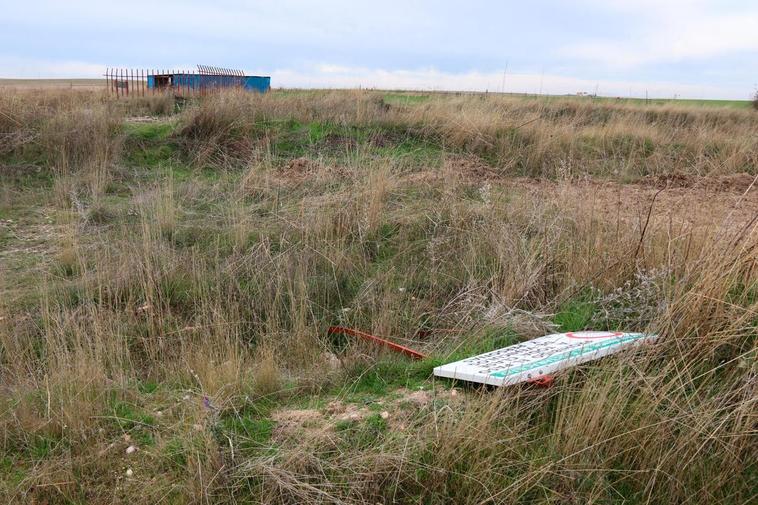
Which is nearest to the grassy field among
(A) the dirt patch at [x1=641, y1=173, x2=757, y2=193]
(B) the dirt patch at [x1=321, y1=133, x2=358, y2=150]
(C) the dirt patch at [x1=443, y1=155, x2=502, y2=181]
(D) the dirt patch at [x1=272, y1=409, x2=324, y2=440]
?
(D) the dirt patch at [x1=272, y1=409, x2=324, y2=440]

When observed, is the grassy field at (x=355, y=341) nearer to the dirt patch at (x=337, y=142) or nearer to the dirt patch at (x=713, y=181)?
the dirt patch at (x=713, y=181)

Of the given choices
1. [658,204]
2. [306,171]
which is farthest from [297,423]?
[306,171]

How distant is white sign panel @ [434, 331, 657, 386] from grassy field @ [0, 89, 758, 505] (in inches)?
2.9

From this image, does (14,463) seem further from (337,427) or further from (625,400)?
(625,400)

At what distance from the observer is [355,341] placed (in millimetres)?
3678

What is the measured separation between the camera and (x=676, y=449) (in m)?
2.44

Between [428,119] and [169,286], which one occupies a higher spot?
[428,119]

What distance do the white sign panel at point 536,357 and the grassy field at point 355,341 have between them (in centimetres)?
7

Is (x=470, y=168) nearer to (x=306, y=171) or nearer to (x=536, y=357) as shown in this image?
(x=306, y=171)

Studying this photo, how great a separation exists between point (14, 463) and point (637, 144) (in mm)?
10792

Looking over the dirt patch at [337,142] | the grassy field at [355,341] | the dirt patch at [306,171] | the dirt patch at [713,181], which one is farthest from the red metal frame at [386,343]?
the dirt patch at [337,142]

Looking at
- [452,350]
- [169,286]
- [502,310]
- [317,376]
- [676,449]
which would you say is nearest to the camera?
[676,449]

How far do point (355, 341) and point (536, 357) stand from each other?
1186 millimetres

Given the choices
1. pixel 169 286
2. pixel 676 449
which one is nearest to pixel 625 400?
pixel 676 449
